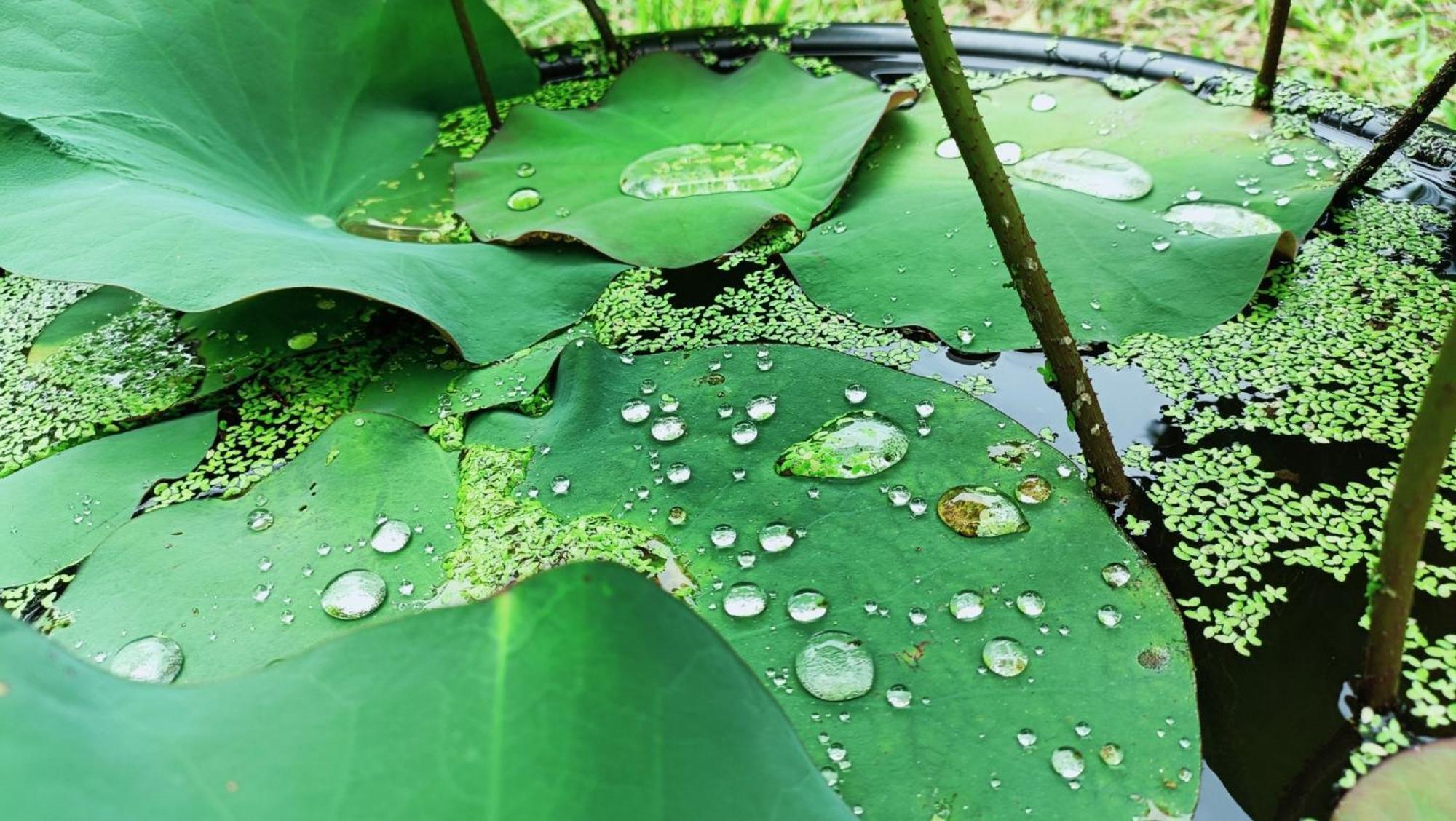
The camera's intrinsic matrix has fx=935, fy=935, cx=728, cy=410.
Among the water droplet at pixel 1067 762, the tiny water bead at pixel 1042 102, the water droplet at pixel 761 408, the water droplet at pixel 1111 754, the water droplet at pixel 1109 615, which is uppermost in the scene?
the tiny water bead at pixel 1042 102

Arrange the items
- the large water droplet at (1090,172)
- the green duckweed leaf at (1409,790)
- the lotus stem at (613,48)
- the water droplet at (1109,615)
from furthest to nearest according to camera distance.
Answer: the lotus stem at (613,48), the large water droplet at (1090,172), the water droplet at (1109,615), the green duckweed leaf at (1409,790)

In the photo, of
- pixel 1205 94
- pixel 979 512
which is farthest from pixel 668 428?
pixel 1205 94

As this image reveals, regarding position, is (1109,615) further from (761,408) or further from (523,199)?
(523,199)

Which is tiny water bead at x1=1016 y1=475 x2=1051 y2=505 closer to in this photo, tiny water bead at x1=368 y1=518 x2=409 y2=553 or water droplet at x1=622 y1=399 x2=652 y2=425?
water droplet at x1=622 y1=399 x2=652 y2=425

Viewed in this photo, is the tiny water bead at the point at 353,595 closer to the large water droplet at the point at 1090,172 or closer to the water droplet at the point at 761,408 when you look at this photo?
the water droplet at the point at 761,408

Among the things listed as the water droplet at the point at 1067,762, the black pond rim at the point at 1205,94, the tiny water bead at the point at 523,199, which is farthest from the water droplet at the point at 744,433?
the tiny water bead at the point at 523,199

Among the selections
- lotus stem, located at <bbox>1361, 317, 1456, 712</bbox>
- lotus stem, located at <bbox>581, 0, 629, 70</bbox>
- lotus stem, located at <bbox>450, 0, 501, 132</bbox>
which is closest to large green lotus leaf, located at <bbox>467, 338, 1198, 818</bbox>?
lotus stem, located at <bbox>1361, 317, 1456, 712</bbox>

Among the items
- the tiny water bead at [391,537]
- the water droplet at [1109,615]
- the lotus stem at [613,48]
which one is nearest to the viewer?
the water droplet at [1109,615]
